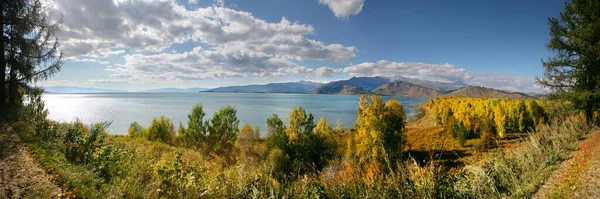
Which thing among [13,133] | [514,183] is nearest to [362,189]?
[514,183]

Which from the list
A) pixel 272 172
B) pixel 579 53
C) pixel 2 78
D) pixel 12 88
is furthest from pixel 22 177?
pixel 579 53

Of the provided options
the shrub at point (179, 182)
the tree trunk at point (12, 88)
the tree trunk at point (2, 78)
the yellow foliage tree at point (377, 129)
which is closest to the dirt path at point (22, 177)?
the shrub at point (179, 182)

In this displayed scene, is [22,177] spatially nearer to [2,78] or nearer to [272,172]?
[272,172]

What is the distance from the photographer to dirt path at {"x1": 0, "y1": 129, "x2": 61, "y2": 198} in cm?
484

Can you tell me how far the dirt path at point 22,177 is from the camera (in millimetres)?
4840

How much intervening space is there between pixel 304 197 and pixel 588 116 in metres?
25.0

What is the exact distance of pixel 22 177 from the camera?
18.5ft

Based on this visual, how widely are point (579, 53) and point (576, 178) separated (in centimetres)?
1769

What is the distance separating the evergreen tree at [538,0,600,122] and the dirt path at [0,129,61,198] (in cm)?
2794

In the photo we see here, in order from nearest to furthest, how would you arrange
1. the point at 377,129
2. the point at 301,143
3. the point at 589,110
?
the point at 589,110, the point at 377,129, the point at 301,143

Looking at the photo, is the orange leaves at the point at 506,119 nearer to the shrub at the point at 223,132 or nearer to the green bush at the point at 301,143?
the green bush at the point at 301,143

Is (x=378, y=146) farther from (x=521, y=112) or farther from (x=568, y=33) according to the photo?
(x=521, y=112)

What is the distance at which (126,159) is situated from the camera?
320 inches

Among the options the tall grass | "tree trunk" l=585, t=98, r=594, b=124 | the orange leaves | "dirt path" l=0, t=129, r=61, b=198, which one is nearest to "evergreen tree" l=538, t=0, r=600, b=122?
"tree trunk" l=585, t=98, r=594, b=124
